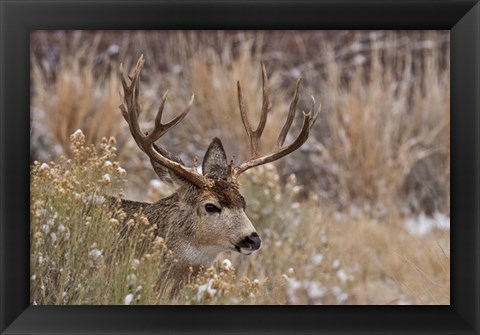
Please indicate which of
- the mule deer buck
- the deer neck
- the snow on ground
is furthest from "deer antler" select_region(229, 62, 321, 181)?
the snow on ground

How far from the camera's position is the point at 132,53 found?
844 cm

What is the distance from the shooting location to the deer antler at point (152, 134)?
180 inches

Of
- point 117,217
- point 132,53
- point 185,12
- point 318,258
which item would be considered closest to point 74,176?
point 117,217

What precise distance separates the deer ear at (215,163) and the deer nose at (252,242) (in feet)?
1.11

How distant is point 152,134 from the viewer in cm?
463

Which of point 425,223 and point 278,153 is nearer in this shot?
point 278,153

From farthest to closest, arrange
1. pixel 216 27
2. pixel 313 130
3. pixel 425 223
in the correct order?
pixel 313 130, pixel 425 223, pixel 216 27

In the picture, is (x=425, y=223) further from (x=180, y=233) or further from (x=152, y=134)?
(x=152, y=134)

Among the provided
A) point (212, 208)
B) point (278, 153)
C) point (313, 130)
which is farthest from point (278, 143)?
point (313, 130)

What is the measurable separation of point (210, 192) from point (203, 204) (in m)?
0.07

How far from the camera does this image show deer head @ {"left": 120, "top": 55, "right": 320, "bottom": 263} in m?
4.66

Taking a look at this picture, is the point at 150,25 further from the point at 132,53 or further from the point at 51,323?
the point at 132,53

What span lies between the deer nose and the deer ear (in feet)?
1.11

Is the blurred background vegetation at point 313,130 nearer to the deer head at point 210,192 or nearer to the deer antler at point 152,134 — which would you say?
the deer head at point 210,192
